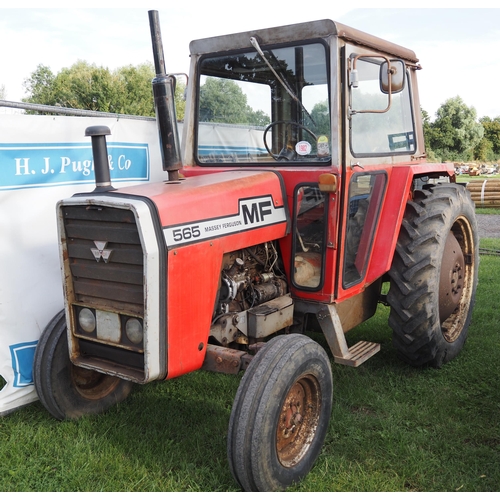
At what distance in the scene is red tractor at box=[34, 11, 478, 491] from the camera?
2.80m

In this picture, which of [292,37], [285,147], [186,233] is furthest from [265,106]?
[186,233]

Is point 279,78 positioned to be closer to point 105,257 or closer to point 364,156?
point 364,156

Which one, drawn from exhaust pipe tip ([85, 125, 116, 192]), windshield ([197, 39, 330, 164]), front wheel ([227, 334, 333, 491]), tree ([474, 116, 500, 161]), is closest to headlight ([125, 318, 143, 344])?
front wheel ([227, 334, 333, 491])

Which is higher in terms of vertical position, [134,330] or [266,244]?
[266,244]

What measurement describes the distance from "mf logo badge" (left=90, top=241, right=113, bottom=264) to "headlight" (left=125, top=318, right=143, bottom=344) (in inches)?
13.8

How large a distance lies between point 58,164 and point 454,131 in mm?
42185

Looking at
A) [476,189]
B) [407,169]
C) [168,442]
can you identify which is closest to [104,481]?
[168,442]

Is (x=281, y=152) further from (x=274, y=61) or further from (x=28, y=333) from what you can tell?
(x=28, y=333)

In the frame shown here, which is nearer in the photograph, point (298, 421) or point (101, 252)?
point (101, 252)

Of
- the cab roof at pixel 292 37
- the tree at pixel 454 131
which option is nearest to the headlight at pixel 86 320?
the cab roof at pixel 292 37

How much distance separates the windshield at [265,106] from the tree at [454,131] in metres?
40.3

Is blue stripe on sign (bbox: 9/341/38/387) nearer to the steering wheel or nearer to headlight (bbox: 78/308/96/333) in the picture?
headlight (bbox: 78/308/96/333)

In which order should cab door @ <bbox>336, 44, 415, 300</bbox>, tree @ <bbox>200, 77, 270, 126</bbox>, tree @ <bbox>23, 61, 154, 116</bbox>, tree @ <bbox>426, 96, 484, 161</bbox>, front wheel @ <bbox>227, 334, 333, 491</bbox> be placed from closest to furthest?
front wheel @ <bbox>227, 334, 333, 491</bbox> < cab door @ <bbox>336, 44, 415, 300</bbox> < tree @ <bbox>200, 77, 270, 126</bbox> < tree @ <bbox>23, 61, 154, 116</bbox> < tree @ <bbox>426, 96, 484, 161</bbox>

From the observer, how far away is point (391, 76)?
3.35m
